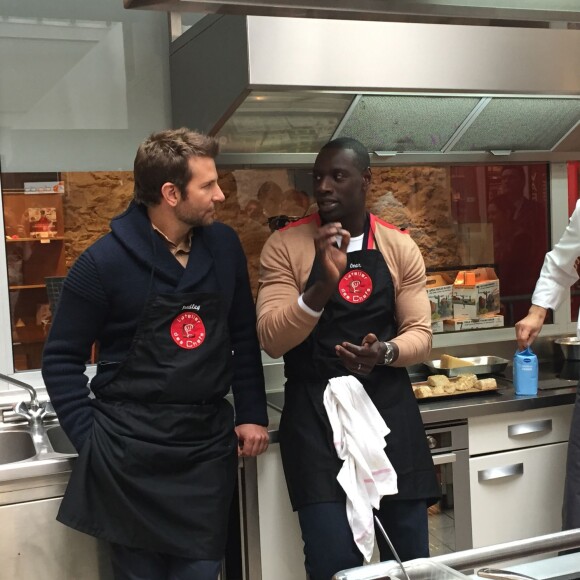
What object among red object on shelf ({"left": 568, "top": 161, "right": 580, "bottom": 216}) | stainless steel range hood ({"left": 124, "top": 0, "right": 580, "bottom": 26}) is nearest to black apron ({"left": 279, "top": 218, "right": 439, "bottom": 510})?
stainless steel range hood ({"left": 124, "top": 0, "right": 580, "bottom": 26})

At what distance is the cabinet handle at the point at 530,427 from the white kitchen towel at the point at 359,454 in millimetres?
733

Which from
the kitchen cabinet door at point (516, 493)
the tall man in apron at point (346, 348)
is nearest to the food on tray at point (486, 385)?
the kitchen cabinet door at point (516, 493)

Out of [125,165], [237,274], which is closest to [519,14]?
[237,274]

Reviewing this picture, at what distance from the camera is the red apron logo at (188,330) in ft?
6.35

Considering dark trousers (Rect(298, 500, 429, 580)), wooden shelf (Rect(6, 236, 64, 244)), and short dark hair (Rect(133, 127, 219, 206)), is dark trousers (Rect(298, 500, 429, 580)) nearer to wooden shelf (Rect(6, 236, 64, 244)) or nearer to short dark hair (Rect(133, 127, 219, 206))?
short dark hair (Rect(133, 127, 219, 206))

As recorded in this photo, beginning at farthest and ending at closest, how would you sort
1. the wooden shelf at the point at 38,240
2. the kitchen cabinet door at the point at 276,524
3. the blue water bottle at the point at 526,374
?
the blue water bottle at the point at 526,374 → the wooden shelf at the point at 38,240 → the kitchen cabinet door at the point at 276,524

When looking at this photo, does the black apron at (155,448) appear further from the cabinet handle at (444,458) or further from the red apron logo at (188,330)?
the cabinet handle at (444,458)

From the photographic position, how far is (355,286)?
84.4 inches

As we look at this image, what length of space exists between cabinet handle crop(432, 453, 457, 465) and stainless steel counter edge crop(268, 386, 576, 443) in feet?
0.36

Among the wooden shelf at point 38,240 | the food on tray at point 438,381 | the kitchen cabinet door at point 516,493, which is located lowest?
the kitchen cabinet door at point 516,493

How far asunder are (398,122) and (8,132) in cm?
129

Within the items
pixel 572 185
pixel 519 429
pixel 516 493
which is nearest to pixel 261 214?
pixel 519 429

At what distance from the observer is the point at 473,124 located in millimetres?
2826

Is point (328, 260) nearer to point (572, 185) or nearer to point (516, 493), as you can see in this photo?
point (516, 493)
